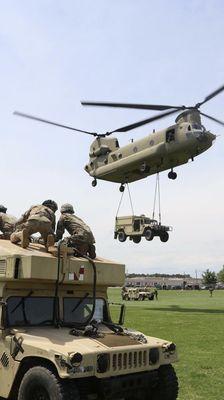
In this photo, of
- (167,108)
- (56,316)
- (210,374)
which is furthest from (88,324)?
(167,108)

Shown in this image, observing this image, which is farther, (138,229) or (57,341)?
(138,229)

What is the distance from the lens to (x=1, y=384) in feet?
22.9

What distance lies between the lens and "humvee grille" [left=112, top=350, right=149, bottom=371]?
657 centimetres

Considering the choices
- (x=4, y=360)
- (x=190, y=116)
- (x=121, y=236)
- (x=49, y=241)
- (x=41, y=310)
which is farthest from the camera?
(x=121, y=236)

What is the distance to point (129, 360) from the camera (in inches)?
266

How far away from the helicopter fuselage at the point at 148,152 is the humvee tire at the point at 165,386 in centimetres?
2356

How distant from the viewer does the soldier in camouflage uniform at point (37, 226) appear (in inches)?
311

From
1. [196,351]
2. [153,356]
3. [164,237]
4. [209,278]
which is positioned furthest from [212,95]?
[209,278]

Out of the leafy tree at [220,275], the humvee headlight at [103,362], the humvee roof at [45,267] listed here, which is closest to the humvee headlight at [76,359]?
the humvee headlight at [103,362]

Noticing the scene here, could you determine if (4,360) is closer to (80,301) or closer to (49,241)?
(80,301)

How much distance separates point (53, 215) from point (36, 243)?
1.78 ft

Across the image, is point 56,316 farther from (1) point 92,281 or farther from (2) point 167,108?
(2) point 167,108

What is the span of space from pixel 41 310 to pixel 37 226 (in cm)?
123

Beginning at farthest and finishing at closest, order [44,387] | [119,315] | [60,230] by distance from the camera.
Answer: [119,315] < [60,230] < [44,387]
